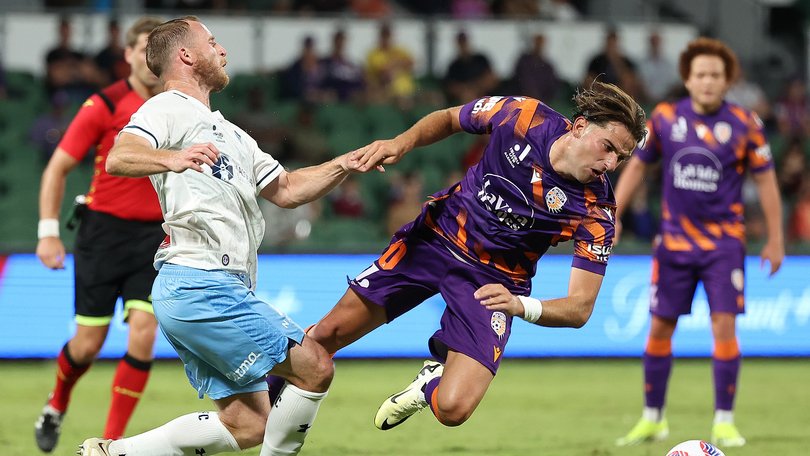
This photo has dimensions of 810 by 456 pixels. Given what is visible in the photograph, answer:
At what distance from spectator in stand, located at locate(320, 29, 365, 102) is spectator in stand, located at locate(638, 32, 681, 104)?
3.71 metres

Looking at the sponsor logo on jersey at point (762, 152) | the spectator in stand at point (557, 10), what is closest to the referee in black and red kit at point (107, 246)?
the sponsor logo on jersey at point (762, 152)

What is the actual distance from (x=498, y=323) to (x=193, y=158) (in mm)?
2081

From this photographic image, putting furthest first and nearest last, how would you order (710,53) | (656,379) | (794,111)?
1. (794,111)
2. (710,53)
3. (656,379)

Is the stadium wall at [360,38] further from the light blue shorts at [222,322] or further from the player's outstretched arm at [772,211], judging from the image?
the light blue shorts at [222,322]

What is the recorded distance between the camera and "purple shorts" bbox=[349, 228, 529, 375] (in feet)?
19.7

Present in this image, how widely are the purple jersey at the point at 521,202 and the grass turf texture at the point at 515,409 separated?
154cm

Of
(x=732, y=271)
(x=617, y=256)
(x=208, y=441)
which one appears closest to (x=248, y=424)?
(x=208, y=441)

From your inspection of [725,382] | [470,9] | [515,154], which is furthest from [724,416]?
[470,9]

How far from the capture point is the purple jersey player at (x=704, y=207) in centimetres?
773

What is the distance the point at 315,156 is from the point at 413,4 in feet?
13.7

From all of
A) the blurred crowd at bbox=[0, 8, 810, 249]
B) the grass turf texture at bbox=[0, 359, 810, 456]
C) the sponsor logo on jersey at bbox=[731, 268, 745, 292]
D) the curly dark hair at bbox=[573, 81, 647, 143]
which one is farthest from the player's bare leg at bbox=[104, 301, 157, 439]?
the blurred crowd at bbox=[0, 8, 810, 249]

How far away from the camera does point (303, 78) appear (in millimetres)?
14578

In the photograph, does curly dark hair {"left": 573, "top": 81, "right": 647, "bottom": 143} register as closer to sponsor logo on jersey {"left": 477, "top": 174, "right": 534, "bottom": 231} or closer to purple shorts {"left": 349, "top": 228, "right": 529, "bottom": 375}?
sponsor logo on jersey {"left": 477, "top": 174, "right": 534, "bottom": 231}

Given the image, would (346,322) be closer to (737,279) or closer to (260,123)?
(737,279)
